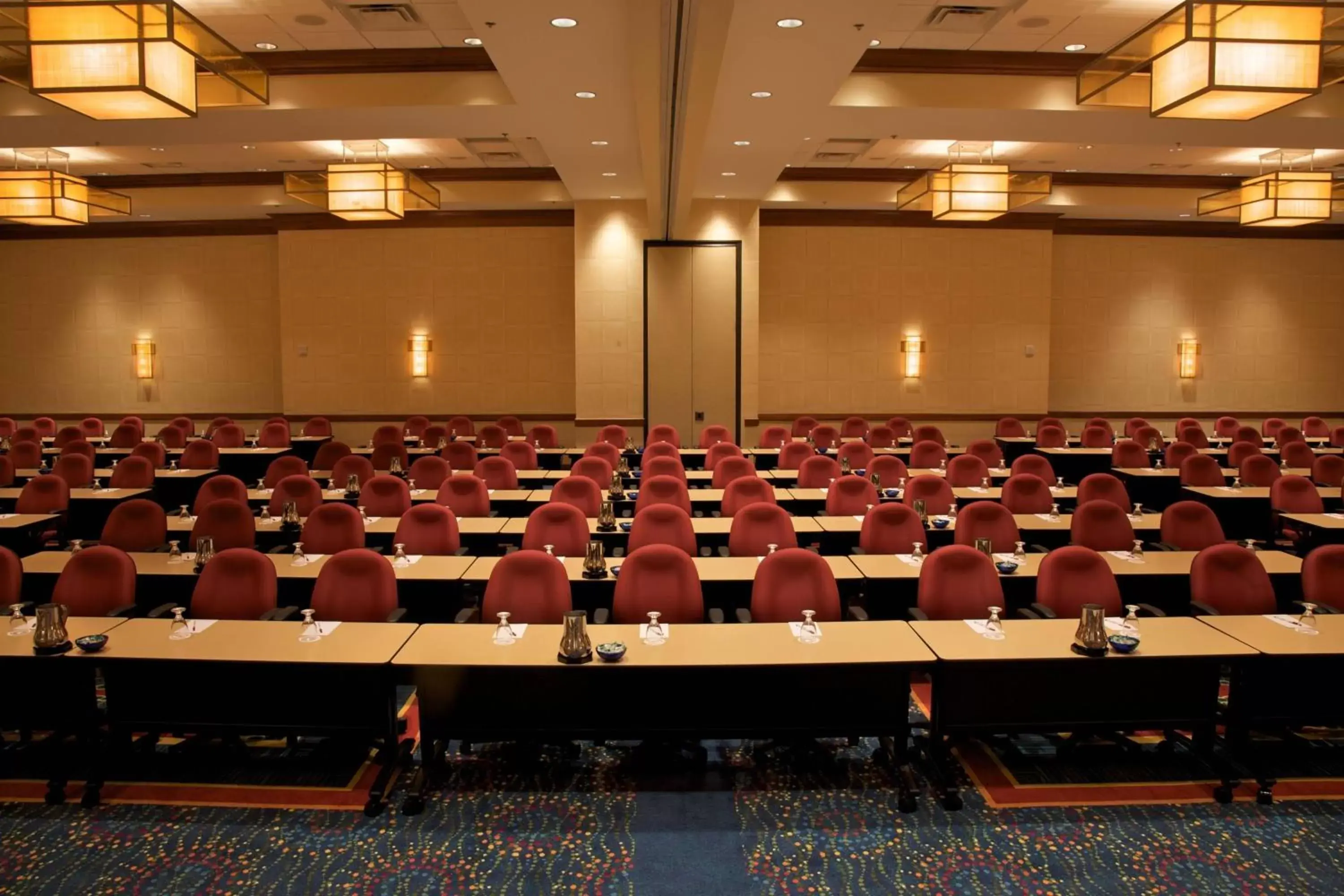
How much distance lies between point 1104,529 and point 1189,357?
1155cm

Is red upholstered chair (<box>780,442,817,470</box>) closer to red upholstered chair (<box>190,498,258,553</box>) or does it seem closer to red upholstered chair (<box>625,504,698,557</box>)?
red upholstered chair (<box>625,504,698,557</box>)

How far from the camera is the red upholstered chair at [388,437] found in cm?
1187

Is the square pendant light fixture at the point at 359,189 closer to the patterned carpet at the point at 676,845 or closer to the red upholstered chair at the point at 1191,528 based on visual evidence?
the patterned carpet at the point at 676,845

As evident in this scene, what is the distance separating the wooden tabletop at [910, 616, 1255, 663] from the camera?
174 inches

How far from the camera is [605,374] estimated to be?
14.5m

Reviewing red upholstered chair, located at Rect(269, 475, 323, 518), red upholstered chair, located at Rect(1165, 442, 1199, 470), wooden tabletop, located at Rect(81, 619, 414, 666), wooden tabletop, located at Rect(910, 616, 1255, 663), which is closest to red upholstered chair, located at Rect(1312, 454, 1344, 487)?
red upholstered chair, located at Rect(1165, 442, 1199, 470)

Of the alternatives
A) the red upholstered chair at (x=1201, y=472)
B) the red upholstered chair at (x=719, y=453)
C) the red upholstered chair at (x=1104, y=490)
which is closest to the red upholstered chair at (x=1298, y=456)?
the red upholstered chair at (x=1201, y=472)

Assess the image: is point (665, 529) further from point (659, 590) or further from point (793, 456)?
point (793, 456)

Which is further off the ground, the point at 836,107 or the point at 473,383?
the point at 836,107

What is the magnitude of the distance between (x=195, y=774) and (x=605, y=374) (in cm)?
1028

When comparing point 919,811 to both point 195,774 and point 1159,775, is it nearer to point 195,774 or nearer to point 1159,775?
point 1159,775

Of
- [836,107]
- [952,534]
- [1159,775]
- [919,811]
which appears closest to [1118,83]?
[836,107]

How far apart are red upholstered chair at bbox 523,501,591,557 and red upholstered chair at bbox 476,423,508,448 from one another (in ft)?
21.4

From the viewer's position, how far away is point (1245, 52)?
5559 millimetres
